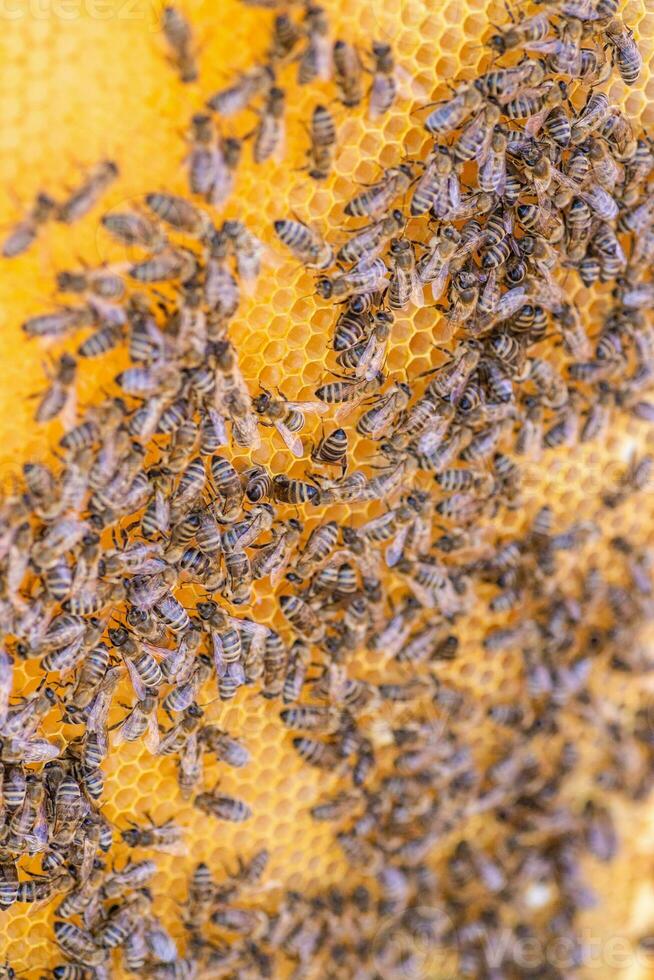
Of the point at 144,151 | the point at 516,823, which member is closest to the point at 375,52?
the point at 144,151

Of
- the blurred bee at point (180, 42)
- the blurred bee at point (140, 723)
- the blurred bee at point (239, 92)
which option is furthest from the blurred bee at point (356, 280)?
the blurred bee at point (140, 723)

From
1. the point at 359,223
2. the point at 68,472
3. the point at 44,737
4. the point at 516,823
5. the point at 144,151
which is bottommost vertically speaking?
the point at 516,823

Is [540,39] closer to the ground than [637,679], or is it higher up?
higher up

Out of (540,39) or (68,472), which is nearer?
(68,472)

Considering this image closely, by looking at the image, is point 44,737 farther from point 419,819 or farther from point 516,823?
point 516,823

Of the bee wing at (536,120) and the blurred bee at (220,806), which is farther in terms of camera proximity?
the blurred bee at (220,806)

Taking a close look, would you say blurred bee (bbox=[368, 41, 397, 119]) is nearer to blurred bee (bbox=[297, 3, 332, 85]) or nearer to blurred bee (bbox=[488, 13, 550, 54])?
blurred bee (bbox=[297, 3, 332, 85])

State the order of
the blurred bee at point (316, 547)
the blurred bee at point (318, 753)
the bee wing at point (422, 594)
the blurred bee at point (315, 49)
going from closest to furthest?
the blurred bee at point (315, 49), the blurred bee at point (316, 547), the bee wing at point (422, 594), the blurred bee at point (318, 753)

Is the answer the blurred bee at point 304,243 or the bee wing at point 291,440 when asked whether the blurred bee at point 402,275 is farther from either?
the bee wing at point 291,440
